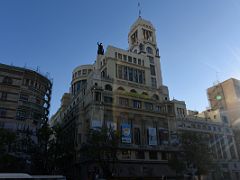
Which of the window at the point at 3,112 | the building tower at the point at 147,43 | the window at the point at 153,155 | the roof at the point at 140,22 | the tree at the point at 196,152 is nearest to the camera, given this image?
the tree at the point at 196,152

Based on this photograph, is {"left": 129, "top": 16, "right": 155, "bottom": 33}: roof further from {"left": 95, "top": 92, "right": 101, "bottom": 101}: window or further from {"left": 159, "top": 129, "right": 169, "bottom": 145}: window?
{"left": 159, "top": 129, "right": 169, "bottom": 145}: window

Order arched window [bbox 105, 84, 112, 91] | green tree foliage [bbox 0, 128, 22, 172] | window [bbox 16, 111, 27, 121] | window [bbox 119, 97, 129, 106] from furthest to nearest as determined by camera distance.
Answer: arched window [bbox 105, 84, 112, 91] → window [bbox 119, 97, 129, 106] → window [bbox 16, 111, 27, 121] → green tree foliage [bbox 0, 128, 22, 172]

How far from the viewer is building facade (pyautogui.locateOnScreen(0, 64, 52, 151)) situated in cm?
5419

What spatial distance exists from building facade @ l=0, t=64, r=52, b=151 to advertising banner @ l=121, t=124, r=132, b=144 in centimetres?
2097

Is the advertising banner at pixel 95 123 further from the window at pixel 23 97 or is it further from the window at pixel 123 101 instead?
the window at pixel 23 97

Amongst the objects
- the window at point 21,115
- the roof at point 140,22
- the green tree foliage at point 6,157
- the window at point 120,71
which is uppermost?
the roof at point 140,22

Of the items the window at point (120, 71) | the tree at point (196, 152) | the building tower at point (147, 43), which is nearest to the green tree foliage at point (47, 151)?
the window at point (120, 71)

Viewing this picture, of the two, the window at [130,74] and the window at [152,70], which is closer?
the window at [130,74]

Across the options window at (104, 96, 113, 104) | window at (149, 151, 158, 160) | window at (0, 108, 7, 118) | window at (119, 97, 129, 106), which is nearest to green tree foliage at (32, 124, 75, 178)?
window at (0, 108, 7, 118)

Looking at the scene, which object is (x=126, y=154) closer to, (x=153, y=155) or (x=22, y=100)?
(x=153, y=155)

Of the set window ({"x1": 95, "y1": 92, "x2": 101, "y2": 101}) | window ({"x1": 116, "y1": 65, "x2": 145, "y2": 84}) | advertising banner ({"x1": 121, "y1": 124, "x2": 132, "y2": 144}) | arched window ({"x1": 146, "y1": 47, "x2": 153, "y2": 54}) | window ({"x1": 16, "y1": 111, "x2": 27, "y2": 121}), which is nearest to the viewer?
window ({"x1": 16, "y1": 111, "x2": 27, "y2": 121})

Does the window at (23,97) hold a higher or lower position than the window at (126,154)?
higher

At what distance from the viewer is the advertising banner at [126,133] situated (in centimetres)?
5733

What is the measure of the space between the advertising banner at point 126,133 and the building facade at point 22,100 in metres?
21.0
